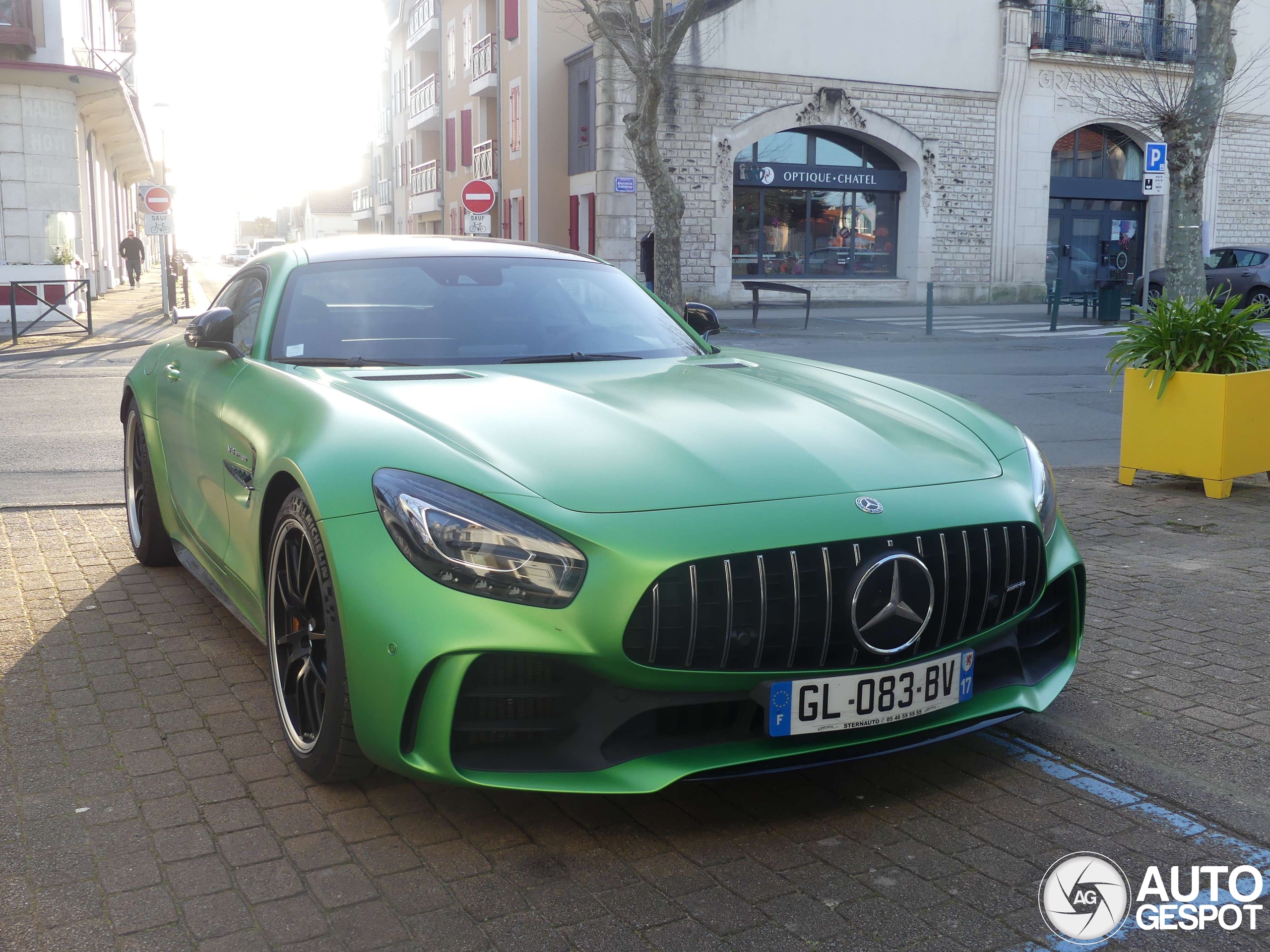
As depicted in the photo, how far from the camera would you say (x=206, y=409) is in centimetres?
423

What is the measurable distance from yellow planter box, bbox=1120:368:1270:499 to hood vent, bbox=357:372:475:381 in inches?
196

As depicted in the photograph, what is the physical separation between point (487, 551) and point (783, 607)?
667mm

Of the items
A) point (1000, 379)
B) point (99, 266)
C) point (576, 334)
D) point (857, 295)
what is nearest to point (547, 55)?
point (857, 295)

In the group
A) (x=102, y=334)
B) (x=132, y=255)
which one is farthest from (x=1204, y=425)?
(x=132, y=255)

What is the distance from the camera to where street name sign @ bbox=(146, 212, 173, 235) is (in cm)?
2416

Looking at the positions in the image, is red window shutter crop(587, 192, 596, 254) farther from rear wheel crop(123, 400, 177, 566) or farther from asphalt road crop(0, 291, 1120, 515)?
rear wheel crop(123, 400, 177, 566)

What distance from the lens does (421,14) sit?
4800 centimetres

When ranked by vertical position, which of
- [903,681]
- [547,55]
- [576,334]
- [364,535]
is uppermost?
[547,55]

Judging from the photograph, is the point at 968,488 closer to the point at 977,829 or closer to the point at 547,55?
the point at 977,829

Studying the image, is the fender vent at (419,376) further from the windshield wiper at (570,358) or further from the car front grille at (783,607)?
the car front grille at (783,607)

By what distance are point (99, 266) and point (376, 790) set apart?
32086 millimetres

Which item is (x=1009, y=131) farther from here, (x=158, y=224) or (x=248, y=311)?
(x=248, y=311)

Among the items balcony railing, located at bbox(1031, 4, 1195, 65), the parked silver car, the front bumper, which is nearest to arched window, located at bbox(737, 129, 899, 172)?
balcony railing, located at bbox(1031, 4, 1195, 65)

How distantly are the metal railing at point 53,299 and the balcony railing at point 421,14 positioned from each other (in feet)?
84.4
